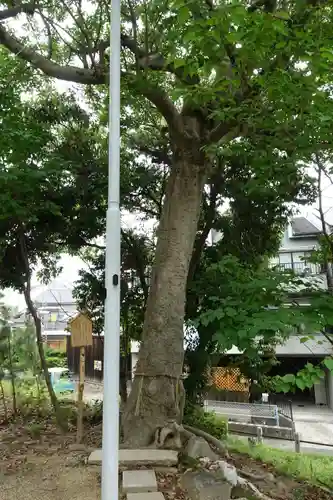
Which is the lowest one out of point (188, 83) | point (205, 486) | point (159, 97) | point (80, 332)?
point (205, 486)

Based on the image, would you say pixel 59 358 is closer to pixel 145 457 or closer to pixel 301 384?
pixel 145 457

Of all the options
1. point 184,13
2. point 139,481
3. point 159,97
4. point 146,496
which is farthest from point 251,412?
point 184,13

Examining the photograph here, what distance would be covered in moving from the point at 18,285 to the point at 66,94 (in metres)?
3.41

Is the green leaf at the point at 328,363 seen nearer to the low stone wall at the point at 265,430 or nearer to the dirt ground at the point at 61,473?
the dirt ground at the point at 61,473

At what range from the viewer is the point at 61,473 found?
3.94 m

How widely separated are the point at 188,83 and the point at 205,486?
379cm

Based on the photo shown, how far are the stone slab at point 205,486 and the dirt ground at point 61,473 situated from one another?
0.08 meters

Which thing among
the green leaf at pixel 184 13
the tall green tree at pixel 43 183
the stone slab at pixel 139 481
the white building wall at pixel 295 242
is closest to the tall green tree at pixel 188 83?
the green leaf at pixel 184 13

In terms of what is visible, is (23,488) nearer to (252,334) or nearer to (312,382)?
(252,334)

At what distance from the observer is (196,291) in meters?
6.61

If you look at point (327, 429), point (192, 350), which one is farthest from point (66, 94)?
point (327, 429)

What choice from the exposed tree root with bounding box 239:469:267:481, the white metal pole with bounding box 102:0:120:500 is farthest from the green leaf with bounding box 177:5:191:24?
the exposed tree root with bounding box 239:469:267:481

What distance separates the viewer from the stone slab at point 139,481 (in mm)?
3464

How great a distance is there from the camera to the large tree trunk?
4480mm
